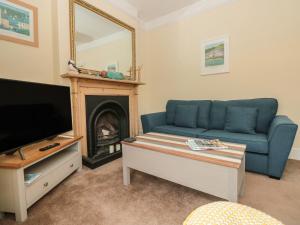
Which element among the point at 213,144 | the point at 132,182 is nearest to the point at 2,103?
the point at 132,182

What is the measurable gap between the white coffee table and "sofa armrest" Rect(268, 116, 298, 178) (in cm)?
57

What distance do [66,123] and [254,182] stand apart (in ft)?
7.44

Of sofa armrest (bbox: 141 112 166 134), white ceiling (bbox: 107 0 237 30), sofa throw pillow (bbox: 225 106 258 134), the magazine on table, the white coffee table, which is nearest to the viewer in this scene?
the white coffee table

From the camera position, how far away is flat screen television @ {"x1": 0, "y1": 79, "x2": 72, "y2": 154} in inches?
52.4

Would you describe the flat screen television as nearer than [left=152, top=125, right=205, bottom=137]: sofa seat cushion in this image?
Yes

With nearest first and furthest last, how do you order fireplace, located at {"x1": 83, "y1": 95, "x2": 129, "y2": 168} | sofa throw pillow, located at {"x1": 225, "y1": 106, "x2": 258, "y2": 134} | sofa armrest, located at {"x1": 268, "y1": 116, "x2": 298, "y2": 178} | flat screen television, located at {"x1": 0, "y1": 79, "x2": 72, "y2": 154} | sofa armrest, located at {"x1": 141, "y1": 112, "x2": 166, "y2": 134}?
flat screen television, located at {"x1": 0, "y1": 79, "x2": 72, "y2": 154} → sofa armrest, located at {"x1": 268, "y1": 116, "x2": 298, "y2": 178} → sofa throw pillow, located at {"x1": 225, "y1": 106, "x2": 258, "y2": 134} → fireplace, located at {"x1": 83, "y1": 95, "x2": 129, "y2": 168} → sofa armrest, located at {"x1": 141, "y1": 112, "x2": 166, "y2": 134}

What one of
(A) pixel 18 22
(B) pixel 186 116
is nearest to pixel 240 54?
(B) pixel 186 116

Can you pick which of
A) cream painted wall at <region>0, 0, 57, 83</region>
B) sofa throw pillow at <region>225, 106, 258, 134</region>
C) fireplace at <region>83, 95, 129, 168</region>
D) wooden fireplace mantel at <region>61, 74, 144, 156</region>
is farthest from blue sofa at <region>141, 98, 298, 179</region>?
cream painted wall at <region>0, 0, 57, 83</region>

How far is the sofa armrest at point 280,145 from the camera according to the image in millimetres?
1700

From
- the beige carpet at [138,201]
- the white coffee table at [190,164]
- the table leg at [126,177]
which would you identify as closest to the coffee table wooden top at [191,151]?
the white coffee table at [190,164]

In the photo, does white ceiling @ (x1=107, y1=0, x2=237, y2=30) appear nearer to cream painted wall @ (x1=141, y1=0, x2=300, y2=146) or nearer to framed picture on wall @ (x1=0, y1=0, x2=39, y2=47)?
cream painted wall @ (x1=141, y1=0, x2=300, y2=146)

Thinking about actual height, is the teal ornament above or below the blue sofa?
above

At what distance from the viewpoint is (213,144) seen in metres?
1.60

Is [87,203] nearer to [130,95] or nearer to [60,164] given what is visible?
[60,164]
